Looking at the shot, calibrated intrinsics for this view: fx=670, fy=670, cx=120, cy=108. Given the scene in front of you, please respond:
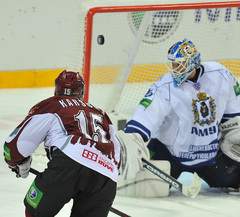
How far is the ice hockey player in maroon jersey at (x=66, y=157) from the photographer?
243cm

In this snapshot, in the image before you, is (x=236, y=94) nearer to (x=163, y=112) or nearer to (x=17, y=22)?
(x=163, y=112)

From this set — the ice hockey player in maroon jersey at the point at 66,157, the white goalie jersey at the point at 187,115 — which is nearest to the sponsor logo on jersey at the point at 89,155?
the ice hockey player in maroon jersey at the point at 66,157

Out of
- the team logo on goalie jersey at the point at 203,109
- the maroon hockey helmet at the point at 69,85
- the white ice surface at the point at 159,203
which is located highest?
the maroon hockey helmet at the point at 69,85

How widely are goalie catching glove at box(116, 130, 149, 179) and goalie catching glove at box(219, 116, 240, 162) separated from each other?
1.70ft

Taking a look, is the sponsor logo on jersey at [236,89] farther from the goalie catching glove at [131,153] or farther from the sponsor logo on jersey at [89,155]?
the sponsor logo on jersey at [89,155]

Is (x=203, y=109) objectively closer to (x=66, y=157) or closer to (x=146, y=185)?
(x=146, y=185)

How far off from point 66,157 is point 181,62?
1.42 meters

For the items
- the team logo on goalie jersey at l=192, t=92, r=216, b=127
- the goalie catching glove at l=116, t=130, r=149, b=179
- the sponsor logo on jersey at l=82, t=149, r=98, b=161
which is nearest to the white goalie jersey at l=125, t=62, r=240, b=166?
the team logo on goalie jersey at l=192, t=92, r=216, b=127

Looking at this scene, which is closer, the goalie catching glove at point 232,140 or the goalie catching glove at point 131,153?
the goalie catching glove at point 131,153

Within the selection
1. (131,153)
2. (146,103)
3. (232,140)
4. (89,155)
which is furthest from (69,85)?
(232,140)

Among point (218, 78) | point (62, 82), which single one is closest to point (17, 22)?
point (218, 78)

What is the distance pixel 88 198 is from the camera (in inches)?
97.6

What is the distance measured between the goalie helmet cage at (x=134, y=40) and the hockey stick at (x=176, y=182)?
39.0 inches

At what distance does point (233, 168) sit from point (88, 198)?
1.61 metres
